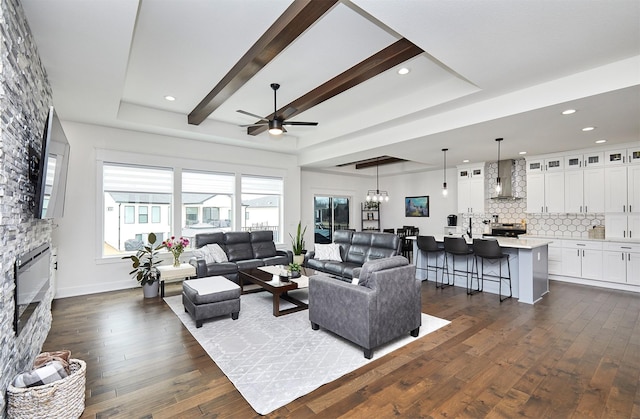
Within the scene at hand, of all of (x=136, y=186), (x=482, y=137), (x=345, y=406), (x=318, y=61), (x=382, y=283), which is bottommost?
(x=345, y=406)

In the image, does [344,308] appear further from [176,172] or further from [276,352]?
[176,172]

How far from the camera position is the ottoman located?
3.72 meters

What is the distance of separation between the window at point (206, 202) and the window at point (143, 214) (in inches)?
27.1

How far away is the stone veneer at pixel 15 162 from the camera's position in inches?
71.4

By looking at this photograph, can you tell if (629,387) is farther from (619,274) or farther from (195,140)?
(195,140)

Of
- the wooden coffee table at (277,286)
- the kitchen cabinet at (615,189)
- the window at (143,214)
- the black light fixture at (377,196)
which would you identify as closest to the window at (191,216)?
the window at (143,214)

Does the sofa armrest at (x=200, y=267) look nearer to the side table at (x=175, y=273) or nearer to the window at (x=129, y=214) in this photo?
the side table at (x=175, y=273)

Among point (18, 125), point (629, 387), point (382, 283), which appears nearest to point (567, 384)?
point (629, 387)

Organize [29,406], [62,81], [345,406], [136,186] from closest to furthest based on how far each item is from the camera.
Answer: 1. [29,406]
2. [345,406]
3. [62,81]
4. [136,186]

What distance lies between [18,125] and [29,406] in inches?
75.2

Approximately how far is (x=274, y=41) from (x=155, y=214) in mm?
4571

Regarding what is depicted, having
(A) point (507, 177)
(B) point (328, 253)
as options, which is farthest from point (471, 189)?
(B) point (328, 253)

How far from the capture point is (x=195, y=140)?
254 inches

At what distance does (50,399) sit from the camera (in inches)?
76.2
